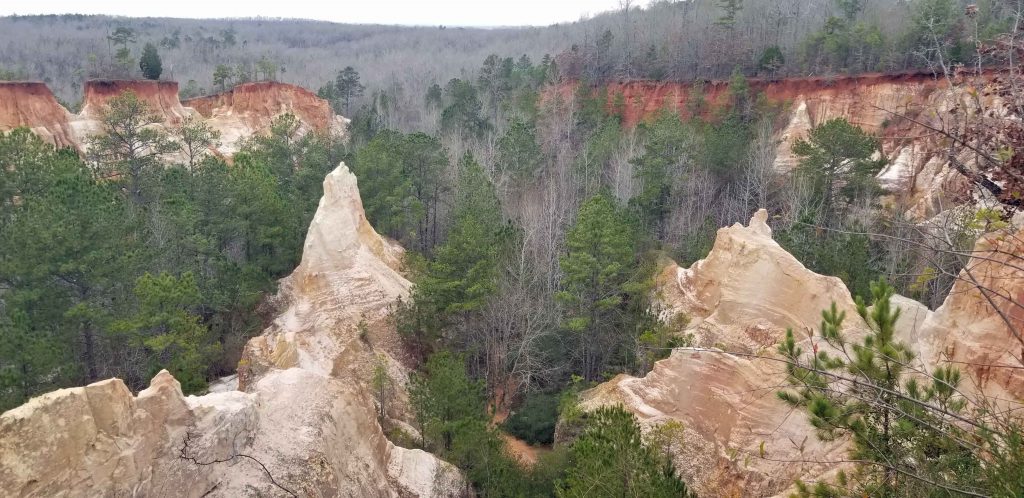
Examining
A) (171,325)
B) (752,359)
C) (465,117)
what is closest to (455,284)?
(171,325)

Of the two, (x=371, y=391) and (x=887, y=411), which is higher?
(x=887, y=411)

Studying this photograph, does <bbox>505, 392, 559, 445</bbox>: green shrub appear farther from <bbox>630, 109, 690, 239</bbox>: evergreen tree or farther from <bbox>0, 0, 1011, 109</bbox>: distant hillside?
<bbox>0, 0, 1011, 109</bbox>: distant hillside

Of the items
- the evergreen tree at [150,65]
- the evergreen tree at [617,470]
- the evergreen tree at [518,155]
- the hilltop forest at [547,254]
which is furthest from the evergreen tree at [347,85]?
the evergreen tree at [617,470]

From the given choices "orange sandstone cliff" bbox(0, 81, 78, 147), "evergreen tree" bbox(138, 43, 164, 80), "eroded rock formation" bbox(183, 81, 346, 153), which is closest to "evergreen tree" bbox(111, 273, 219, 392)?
"orange sandstone cliff" bbox(0, 81, 78, 147)

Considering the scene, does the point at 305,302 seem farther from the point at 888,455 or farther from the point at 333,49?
the point at 333,49

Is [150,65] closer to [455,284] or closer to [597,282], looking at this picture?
[455,284]

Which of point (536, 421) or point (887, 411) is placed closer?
point (887, 411)

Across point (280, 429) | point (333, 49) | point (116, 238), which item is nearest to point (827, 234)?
point (280, 429)
